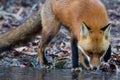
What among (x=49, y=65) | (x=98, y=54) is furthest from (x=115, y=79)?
(x=49, y=65)

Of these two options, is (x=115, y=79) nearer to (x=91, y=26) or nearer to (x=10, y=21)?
(x=91, y=26)

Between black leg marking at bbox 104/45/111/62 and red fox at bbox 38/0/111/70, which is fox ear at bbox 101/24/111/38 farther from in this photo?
black leg marking at bbox 104/45/111/62

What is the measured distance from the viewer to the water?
8859 millimetres

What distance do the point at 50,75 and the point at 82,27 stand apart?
52.1 inches

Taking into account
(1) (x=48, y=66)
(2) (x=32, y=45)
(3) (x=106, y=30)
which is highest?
(2) (x=32, y=45)

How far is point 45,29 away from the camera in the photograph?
11109mm

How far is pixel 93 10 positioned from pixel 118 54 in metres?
2.03

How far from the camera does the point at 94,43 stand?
891cm

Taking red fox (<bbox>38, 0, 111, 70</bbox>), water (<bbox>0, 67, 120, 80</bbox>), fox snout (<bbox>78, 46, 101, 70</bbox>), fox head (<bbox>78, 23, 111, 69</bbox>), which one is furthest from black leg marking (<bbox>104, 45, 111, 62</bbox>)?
fox head (<bbox>78, 23, 111, 69</bbox>)

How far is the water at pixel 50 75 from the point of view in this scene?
8859 millimetres

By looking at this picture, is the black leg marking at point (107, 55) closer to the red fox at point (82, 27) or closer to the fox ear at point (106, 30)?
the red fox at point (82, 27)

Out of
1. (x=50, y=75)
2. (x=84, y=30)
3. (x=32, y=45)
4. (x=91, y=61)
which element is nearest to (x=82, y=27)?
(x=84, y=30)

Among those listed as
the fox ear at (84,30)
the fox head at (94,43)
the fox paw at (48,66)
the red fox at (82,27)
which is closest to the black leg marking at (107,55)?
the red fox at (82,27)

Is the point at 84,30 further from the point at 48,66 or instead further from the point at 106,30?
the point at 48,66
